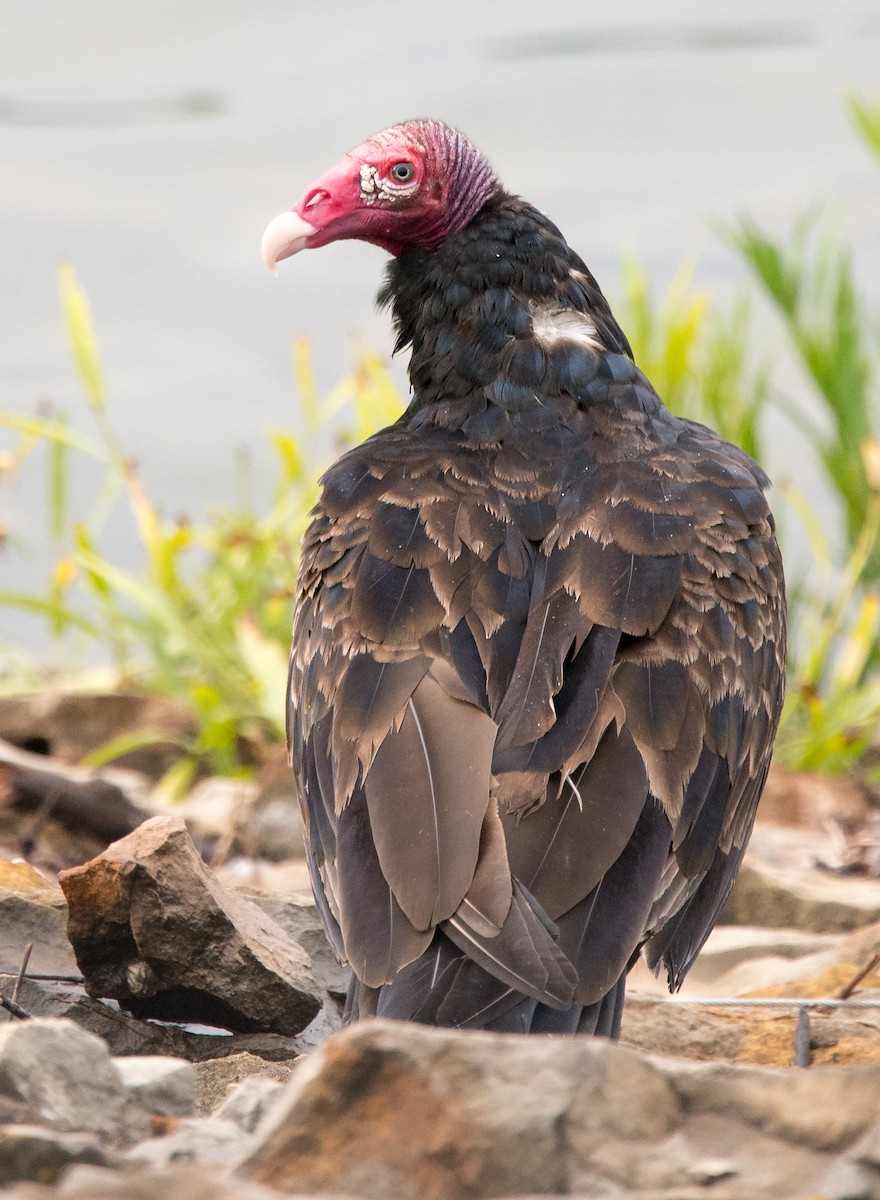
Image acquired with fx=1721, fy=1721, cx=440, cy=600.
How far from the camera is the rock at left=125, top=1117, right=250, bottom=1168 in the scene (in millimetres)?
1756

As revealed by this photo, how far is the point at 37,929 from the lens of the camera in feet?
10.6

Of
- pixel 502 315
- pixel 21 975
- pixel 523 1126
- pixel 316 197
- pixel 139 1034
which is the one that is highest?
pixel 316 197

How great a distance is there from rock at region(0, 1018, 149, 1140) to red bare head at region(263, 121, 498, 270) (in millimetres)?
2314

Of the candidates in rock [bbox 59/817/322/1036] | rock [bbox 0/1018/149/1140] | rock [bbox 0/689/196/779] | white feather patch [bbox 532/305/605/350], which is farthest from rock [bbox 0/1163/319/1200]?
rock [bbox 0/689/196/779]

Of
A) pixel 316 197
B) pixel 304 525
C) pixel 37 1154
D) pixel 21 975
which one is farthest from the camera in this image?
pixel 304 525

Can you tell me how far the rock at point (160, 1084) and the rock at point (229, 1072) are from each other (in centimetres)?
65

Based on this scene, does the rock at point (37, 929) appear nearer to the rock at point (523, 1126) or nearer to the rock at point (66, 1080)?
the rock at point (66, 1080)

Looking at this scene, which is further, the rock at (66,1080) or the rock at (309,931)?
the rock at (309,931)

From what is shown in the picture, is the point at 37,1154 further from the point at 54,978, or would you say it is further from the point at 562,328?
the point at 562,328

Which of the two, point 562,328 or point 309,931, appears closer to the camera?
point 309,931

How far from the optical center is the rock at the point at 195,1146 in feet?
5.76

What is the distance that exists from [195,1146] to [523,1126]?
0.36 metres

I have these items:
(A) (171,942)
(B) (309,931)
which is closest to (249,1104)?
(A) (171,942)

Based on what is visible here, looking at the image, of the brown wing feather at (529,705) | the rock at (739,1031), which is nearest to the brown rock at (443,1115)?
the brown wing feather at (529,705)
